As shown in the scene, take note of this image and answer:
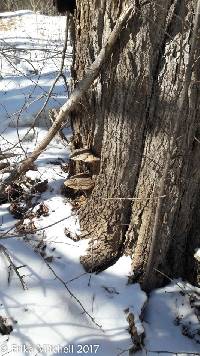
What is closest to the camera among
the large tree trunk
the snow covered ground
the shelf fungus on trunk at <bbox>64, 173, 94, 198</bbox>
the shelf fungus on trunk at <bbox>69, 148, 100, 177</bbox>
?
the large tree trunk

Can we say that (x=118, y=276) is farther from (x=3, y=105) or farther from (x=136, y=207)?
(x=3, y=105)

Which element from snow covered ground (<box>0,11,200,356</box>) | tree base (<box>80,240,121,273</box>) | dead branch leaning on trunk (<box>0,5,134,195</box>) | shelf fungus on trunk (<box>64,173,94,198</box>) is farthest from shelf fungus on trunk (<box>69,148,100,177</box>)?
tree base (<box>80,240,121,273</box>)

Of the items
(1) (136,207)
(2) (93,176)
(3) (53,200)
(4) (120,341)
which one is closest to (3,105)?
(3) (53,200)

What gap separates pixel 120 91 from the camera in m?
2.24

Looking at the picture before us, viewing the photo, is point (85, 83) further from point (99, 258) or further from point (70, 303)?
point (70, 303)

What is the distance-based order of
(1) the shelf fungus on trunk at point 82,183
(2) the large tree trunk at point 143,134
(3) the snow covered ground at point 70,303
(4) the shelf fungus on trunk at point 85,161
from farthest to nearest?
(1) the shelf fungus on trunk at point 82,183 < (4) the shelf fungus on trunk at point 85,161 < (3) the snow covered ground at point 70,303 < (2) the large tree trunk at point 143,134

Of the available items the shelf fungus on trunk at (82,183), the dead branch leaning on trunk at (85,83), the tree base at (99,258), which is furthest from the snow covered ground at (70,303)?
the dead branch leaning on trunk at (85,83)

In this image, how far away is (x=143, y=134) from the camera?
2311 millimetres

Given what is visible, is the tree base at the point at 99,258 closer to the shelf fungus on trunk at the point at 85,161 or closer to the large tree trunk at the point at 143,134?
the large tree trunk at the point at 143,134

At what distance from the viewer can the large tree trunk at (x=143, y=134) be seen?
204 cm

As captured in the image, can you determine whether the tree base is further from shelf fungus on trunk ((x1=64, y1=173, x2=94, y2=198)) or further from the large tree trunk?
shelf fungus on trunk ((x1=64, y1=173, x2=94, y2=198))

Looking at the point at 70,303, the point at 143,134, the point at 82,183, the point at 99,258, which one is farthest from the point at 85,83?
the point at 70,303

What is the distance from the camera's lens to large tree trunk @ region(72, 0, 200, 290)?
2.04 metres

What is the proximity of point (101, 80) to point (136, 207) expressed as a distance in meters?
0.75
